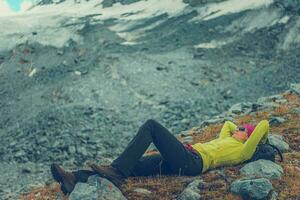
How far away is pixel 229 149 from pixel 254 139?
57 cm

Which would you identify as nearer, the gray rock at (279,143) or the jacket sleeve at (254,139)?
the jacket sleeve at (254,139)

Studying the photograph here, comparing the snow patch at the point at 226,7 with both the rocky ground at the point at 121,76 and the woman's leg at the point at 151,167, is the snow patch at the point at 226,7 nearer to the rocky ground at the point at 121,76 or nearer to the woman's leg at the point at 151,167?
the rocky ground at the point at 121,76

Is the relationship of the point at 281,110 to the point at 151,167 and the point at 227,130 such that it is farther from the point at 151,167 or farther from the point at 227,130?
the point at 151,167

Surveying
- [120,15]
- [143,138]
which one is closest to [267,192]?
[143,138]

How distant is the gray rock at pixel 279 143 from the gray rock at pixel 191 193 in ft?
10.1

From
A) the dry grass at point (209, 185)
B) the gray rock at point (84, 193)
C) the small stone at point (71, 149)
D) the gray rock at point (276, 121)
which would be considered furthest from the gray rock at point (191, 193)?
the small stone at point (71, 149)

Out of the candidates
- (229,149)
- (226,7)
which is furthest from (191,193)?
(226,7)

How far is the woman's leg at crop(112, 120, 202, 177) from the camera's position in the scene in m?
10.1

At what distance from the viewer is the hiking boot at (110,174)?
32.1 ft

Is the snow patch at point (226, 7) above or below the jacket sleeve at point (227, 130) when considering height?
below

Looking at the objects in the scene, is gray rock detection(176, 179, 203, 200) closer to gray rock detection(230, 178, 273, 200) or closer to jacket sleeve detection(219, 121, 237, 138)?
gray rock detection(230, 178, 273, 200)

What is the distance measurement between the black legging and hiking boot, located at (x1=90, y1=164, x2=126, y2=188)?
3.9 inches

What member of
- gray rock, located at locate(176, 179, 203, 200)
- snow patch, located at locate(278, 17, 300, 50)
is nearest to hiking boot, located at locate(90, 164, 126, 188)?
gray rock, located at locate(176, 179, 203, 200)

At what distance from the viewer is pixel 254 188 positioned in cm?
956
